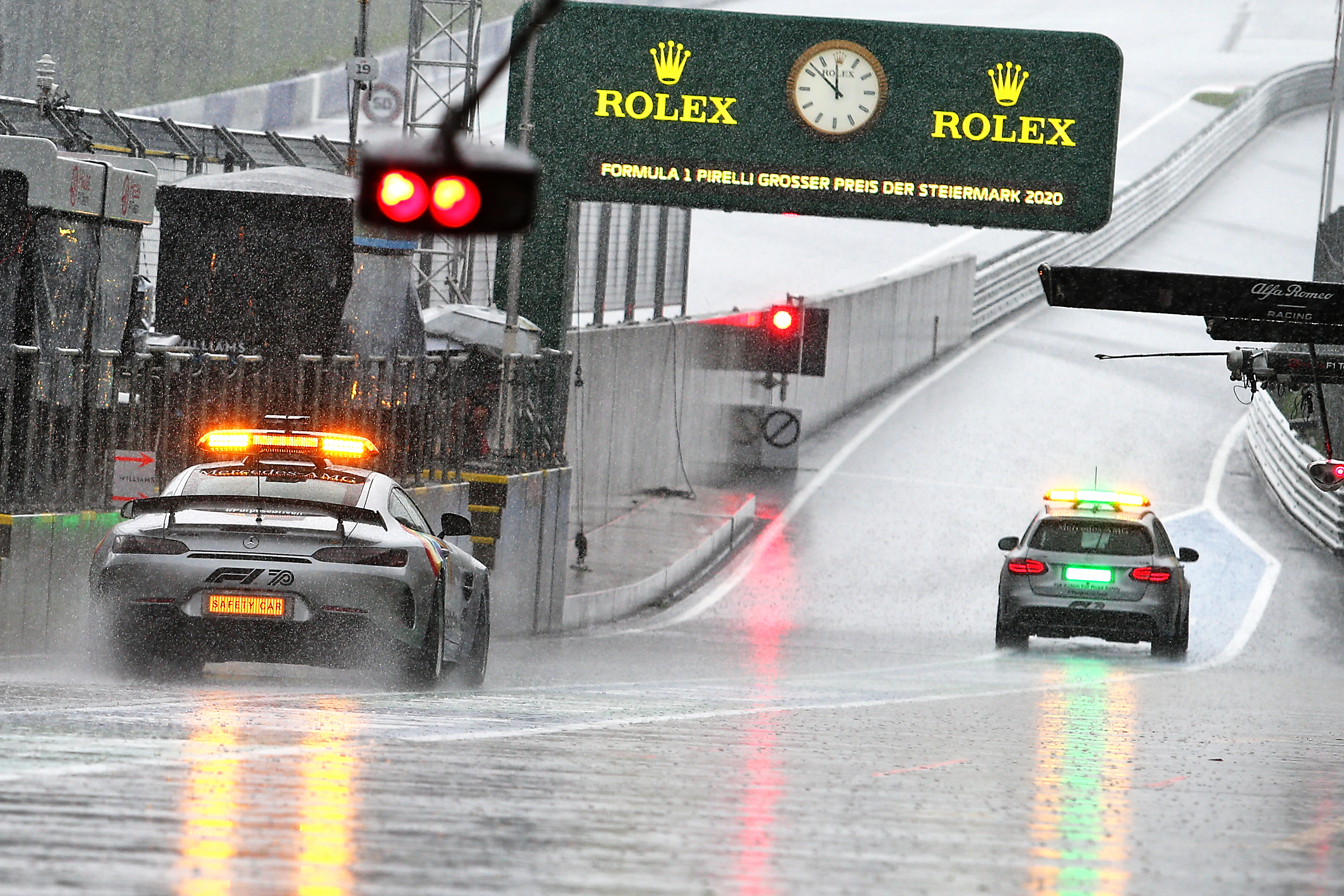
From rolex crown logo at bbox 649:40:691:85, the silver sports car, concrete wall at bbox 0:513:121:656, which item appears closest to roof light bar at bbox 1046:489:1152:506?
rolex crown logo at bbox 649:40:691:85

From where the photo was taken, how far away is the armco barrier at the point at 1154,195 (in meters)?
50.2

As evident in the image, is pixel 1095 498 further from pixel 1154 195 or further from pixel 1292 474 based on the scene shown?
pixel 1154 195

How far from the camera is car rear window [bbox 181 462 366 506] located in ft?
39.2

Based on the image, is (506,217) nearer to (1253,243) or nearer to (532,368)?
(532,368)

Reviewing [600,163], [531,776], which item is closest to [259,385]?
[600,163]

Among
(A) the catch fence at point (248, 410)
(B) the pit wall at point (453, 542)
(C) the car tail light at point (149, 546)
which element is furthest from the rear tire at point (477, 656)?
(A) the catch fence at point (248, 410)

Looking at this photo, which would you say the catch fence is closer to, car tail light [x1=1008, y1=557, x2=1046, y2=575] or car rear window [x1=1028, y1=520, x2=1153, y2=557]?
car tail light [x1=1008, y1=557, x2=1046, y2=575]

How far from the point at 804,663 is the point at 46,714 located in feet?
32.4

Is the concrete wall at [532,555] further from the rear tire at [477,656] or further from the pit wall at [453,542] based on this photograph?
the rear tire at [477,656]

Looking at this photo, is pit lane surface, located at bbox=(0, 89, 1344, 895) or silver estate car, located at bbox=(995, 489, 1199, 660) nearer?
pit lane surface, located at bbox=(0, 89, 1344, 895)

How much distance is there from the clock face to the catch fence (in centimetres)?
354

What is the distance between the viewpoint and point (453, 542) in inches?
741

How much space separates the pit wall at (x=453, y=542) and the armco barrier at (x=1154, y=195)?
21547 millimetres

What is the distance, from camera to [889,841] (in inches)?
246
